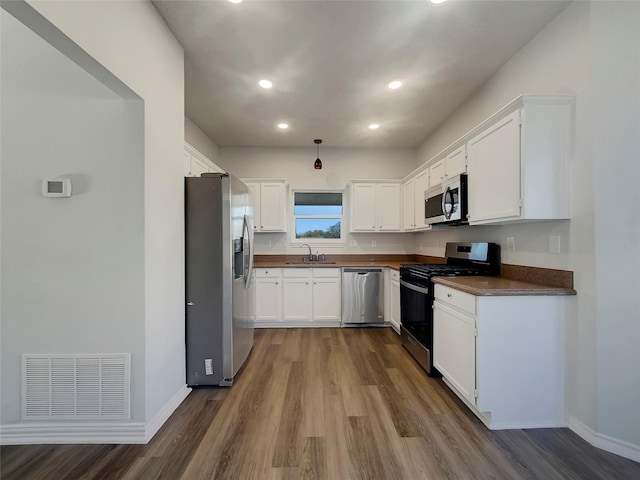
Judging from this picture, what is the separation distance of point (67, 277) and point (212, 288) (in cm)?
94

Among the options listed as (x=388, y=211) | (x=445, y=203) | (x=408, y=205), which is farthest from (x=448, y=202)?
(x=388, y=211)

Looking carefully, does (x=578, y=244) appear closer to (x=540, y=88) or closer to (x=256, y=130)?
(x=540, y=88)

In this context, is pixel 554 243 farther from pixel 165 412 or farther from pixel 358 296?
pixel 165 412

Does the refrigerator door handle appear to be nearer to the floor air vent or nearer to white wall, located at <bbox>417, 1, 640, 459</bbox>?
the floor air vent

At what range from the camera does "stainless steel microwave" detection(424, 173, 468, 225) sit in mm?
2586

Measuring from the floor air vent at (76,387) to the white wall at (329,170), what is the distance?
300 centimetres

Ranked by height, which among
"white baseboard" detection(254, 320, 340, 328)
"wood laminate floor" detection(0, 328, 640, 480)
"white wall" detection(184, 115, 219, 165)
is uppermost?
"white wall" detection(184, 115, 219, 165)

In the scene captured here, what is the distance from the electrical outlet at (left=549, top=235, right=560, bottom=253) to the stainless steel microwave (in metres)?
0.72

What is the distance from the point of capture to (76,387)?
1748 mm

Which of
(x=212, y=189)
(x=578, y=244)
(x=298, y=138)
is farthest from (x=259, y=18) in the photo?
(x=578, y=244)

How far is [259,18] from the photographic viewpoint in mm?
1955

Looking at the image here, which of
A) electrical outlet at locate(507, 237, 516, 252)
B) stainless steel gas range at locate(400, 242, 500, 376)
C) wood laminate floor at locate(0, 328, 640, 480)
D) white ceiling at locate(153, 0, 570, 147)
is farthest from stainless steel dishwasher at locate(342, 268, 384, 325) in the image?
white ceiling at locate(153, 0, 570, 147)

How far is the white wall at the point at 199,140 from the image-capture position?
3535 millimetres

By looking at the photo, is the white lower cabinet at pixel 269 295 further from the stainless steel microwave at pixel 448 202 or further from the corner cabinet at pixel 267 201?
the stainless steel microwave at pixel 448 202
